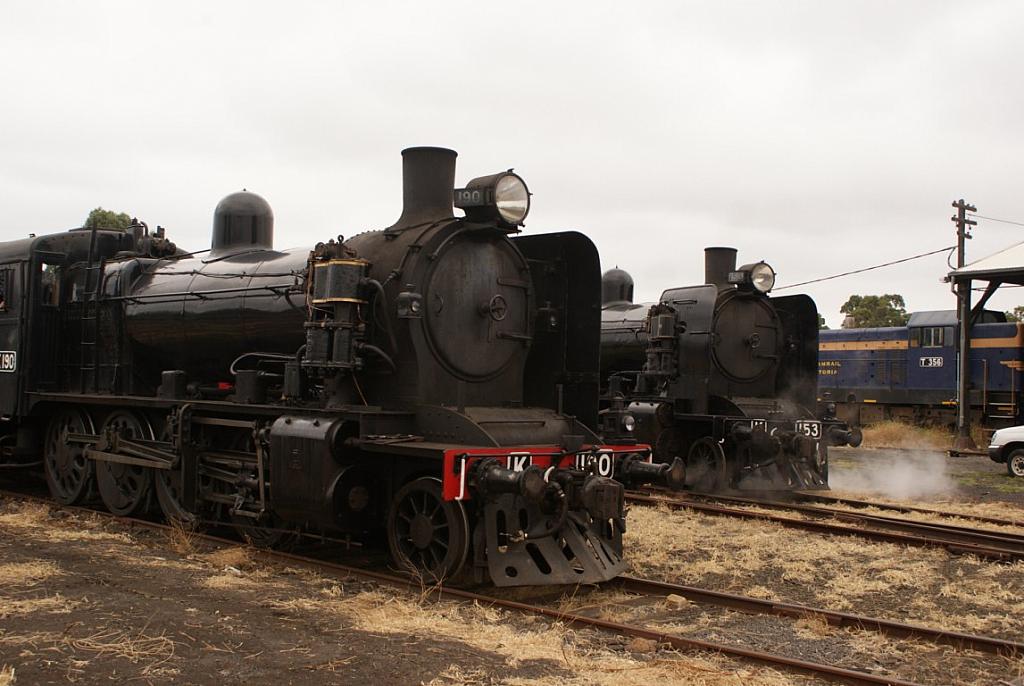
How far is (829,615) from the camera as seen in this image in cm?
642

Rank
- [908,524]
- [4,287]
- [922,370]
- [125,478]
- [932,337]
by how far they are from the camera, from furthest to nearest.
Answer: [922,370] < [932,337] < [4,287] < [908,524] < [125,478]

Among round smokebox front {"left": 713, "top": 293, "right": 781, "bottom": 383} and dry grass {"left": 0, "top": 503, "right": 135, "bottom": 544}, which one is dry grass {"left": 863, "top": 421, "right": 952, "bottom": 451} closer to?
round smokebox front {"left": 713, "top": 293, "right": 781, "bottom": 383}

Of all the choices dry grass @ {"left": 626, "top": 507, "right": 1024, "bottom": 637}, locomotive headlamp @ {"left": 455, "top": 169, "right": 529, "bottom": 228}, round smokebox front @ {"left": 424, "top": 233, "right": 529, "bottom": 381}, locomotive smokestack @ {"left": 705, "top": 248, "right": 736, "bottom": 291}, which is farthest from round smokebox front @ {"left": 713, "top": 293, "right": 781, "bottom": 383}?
locomotive headlamp @ {"left": 455, "top": 169, "right": 529, "bottom": 228}

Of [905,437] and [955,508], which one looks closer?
[955,508]

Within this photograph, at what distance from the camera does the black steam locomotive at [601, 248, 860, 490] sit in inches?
537

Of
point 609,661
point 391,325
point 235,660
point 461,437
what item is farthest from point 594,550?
point 235,660

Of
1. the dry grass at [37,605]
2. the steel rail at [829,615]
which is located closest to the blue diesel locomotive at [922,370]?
the steel rail at [829,615]

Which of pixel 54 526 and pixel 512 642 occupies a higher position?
pixel 512 642

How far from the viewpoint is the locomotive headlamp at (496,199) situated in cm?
790

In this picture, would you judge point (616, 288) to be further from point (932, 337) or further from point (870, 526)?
point (932, 337)

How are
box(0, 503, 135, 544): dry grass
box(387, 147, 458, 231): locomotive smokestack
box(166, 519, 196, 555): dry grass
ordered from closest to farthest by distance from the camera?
1. box(387, 147, 458, 231): locomotive smokestack
2. box(166, 519, 196, 555): dry grass
3. box(0, 503, 135, 544): dry grass

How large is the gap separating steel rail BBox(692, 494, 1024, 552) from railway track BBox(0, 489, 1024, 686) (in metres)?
4.34

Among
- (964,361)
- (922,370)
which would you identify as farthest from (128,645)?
(922,370)

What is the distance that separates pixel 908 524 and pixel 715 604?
5054mm
